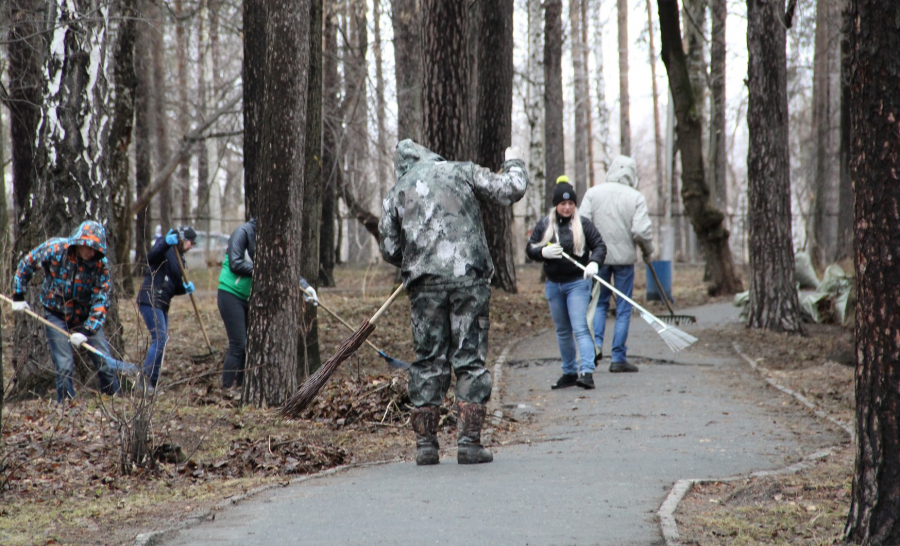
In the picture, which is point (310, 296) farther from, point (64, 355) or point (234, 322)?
point (64, 355)

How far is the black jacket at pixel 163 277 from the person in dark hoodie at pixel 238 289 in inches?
32.0

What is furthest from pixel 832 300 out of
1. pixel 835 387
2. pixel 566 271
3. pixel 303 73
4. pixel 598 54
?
pixel 598 54

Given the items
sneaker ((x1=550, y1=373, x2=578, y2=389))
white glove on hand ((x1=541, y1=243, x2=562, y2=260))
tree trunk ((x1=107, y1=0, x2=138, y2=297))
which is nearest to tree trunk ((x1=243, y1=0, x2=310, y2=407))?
white glove on hand ((x1=541, y1=243, x2=562, y2=260))

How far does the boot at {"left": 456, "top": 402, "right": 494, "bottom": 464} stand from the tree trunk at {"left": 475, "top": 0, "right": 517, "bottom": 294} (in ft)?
35.4

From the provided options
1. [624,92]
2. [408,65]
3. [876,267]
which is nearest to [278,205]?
[876,267]

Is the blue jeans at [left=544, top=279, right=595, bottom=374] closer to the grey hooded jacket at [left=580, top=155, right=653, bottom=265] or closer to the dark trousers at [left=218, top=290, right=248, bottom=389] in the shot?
the grey hooded jacket at [left=580, top=155, right=653, bottom=265]

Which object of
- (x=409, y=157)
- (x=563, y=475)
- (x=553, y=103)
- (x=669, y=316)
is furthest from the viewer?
(x=553, y=103)

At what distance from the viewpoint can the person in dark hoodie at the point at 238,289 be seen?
875cm

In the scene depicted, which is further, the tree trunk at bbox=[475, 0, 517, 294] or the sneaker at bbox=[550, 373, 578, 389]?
the tree trunk at bbox=[475, 0, 517, 294]

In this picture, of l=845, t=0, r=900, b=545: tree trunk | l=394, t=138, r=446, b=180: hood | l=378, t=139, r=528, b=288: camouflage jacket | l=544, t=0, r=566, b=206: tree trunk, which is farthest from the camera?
l=544, t=0, r=566, b=206: tree trunk

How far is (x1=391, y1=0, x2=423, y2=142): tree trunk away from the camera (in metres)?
18.8

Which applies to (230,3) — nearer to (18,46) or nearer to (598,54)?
(18,46)

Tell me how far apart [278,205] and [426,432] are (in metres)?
2.84

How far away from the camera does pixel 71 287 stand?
26.8ft
